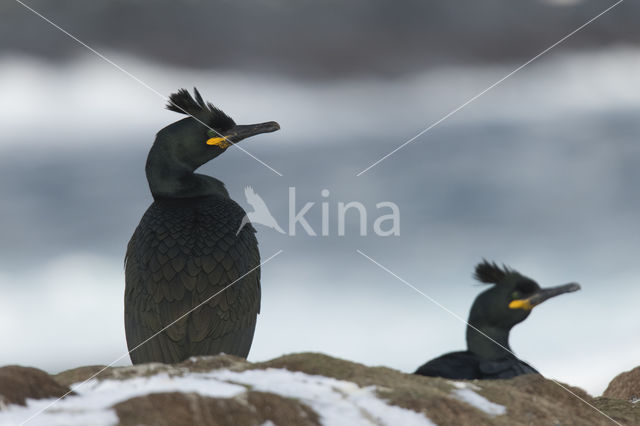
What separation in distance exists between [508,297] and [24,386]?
166 inches

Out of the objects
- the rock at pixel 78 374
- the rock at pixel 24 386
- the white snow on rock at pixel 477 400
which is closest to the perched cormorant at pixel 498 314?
the white snow on rock at pixel 477 400

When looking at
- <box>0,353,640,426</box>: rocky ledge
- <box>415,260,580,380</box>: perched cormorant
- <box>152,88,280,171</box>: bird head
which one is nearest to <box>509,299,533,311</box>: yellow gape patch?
<box>415,260,580,380</box>: perched cormorant

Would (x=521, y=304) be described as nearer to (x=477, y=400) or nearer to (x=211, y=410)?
(x=477, y=400)

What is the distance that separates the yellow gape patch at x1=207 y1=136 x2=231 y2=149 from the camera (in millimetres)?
6535

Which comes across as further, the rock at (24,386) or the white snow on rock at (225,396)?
the rock at (24,386)

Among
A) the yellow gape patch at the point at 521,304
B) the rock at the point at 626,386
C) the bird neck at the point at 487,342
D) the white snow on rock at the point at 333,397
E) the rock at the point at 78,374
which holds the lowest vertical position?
the white snow on rock at the point at 333,397

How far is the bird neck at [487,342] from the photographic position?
6480 mm

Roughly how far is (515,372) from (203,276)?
2372 mm

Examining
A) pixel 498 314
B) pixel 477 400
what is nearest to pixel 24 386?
pixel 477 400

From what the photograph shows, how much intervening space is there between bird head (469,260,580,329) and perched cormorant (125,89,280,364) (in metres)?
1.97

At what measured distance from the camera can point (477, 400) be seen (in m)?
4.40

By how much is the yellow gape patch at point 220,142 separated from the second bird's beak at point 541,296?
2.67 m

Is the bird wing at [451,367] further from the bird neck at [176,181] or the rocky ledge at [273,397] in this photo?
the bird neck at [176,181]

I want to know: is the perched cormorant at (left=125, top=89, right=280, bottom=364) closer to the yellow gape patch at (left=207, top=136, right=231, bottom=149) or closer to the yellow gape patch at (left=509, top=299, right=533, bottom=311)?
the yellow gape patch at (left=207, top=136, right=231, bottom=149)
